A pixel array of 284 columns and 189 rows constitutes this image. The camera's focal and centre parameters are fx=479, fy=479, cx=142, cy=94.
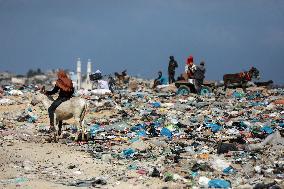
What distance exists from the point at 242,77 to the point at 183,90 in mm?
3124

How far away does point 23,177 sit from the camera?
26.4 ft

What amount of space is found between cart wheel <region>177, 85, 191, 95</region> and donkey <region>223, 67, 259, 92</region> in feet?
8.44

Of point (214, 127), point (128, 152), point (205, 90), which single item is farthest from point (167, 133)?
point (205, 90)

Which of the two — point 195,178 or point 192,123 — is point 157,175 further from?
point 192,123

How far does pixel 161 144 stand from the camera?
1056 cm

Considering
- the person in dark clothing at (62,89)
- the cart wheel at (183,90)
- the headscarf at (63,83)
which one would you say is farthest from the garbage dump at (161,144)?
the cart wheel at (183,90)

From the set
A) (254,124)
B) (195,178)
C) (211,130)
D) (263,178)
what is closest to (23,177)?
(195,178)

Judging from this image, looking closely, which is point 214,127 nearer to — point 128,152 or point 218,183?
point 128,152

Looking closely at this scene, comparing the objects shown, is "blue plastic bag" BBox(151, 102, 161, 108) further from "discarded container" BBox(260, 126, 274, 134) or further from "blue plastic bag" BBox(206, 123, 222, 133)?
"discarded container" BBox(260, 126, 274, 134)

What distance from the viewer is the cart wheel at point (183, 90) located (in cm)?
2040

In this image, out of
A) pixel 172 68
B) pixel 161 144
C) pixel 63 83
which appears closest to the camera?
pixel 161 144

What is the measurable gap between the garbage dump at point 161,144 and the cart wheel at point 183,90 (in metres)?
2.00

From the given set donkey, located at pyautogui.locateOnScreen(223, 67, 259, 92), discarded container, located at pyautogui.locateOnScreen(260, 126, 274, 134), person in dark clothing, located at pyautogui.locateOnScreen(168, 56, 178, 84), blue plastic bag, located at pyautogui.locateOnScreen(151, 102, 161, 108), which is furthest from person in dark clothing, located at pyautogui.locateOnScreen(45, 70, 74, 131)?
person in dark clothing, located at pyautogui.locateOnScreen(168, 56, 178, 84)

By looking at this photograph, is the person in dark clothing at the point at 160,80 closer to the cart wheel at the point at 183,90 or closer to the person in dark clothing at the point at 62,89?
the cart wheel at the point at 183,90
